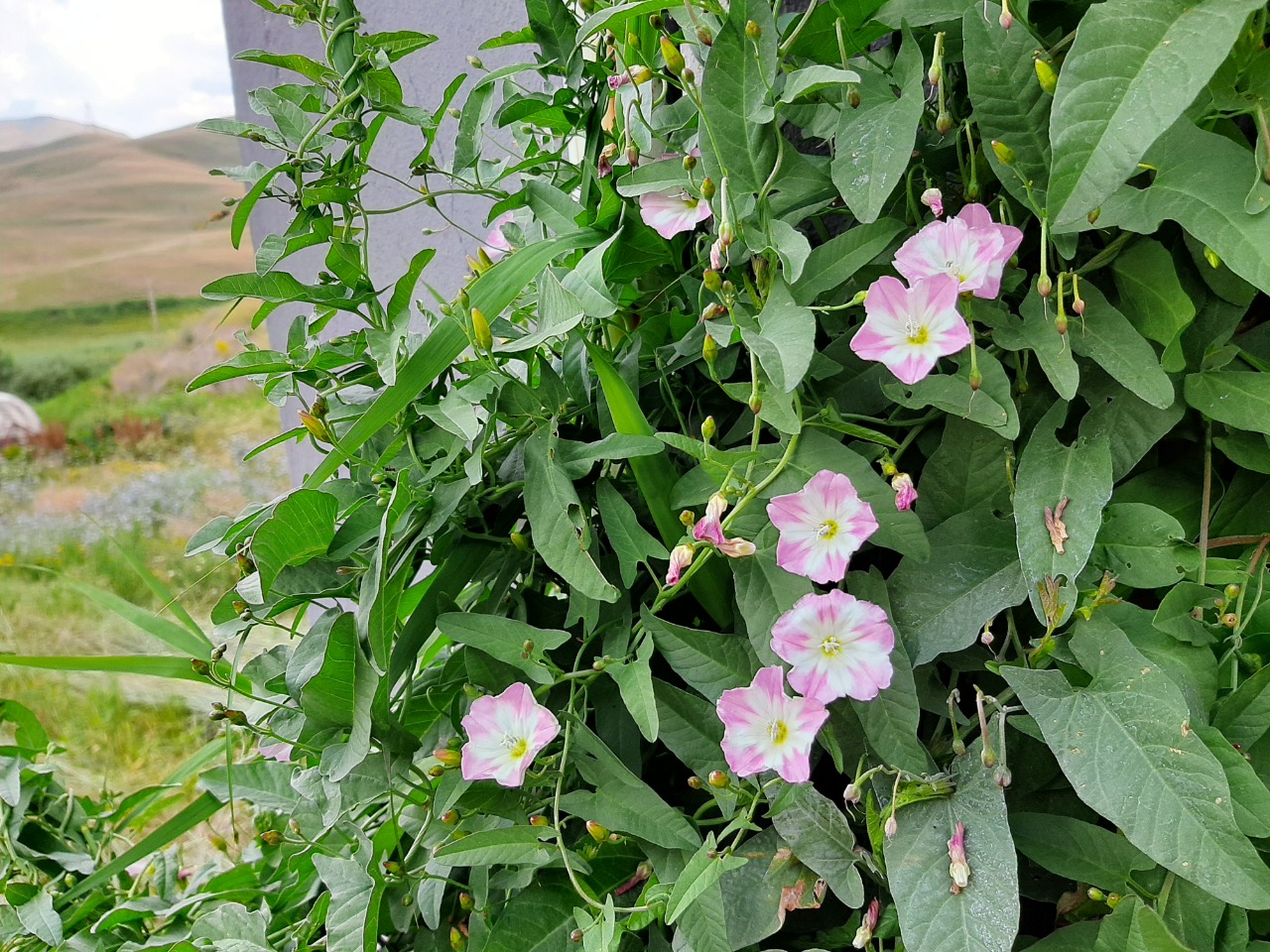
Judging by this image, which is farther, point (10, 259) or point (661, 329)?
point (10, 259)

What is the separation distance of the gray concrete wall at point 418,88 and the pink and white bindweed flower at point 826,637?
0.61 meters

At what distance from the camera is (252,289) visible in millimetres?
434

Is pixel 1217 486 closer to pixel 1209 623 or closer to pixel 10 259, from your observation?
pixel 1209 623

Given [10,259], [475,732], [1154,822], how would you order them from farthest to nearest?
[10,259] → [475,732] → [1154,822]

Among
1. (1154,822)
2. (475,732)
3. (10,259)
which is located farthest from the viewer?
(10,259)

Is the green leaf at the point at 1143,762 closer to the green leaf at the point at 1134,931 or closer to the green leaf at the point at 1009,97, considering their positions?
the green leaf at the point at 1134,931

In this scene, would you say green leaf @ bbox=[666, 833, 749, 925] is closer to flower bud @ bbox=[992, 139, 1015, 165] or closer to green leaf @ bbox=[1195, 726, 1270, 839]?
green leaf @ bbox=[1195, 726, 1270, 839]

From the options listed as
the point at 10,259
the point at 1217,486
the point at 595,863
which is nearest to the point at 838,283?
the point at 1217,486

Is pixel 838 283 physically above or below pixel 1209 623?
above

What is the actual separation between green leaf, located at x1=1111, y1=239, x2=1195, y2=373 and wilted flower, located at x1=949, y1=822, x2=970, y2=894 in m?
0.21

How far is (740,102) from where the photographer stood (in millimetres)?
394

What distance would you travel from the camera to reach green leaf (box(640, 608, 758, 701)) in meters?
0.41

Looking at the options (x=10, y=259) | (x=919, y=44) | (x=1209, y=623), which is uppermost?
(x=919, y=44)

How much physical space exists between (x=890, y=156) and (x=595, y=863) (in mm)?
367
